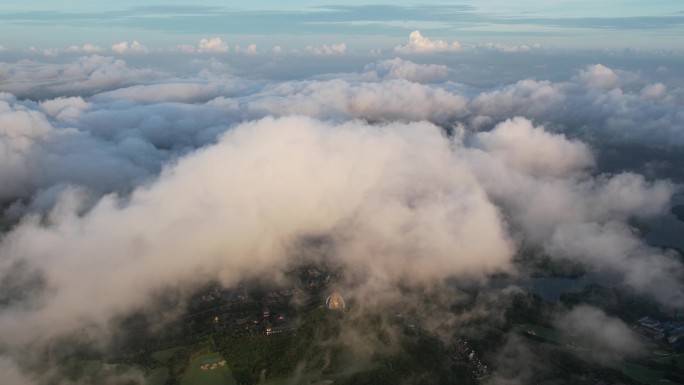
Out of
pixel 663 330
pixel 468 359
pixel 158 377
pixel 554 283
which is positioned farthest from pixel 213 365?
pixel 663 330

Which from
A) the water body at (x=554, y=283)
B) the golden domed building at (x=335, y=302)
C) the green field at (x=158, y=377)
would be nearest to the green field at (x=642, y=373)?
the water body at (x=554, y=283)

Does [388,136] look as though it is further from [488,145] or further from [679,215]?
[679,215]

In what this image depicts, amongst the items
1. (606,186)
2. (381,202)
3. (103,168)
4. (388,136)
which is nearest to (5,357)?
(103,168)

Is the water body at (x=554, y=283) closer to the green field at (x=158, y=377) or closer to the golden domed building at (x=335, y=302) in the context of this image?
the golden domed building at (x=335, y=302)

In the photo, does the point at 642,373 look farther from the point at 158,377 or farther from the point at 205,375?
the point at 158,377

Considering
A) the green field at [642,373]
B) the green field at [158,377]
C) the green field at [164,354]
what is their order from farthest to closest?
the green field at [164,354], the green field at [642,373], the green field at [158,377]

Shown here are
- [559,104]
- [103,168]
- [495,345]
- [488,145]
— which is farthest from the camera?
[559,104]

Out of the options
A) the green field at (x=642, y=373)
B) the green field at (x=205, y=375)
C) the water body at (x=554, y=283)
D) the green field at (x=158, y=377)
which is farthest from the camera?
the water body at (x=554, y=283)
